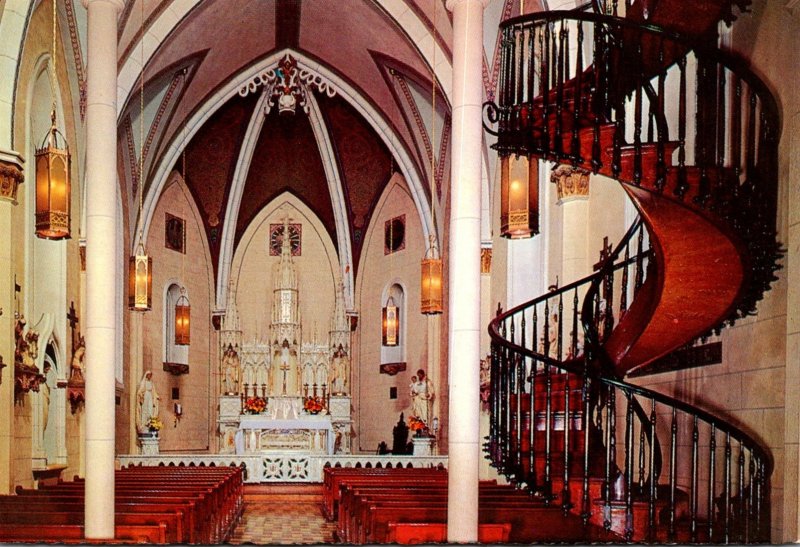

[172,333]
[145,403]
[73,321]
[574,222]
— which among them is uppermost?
[574,222]

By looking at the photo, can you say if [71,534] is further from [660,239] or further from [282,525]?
[282,525]

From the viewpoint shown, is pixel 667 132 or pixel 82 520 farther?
pixel 82 520

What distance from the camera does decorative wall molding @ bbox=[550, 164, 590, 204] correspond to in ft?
31.4

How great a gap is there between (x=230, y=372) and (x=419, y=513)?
12.6 metres

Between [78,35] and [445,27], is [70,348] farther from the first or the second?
[445,27]

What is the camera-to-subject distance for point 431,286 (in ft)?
42.4

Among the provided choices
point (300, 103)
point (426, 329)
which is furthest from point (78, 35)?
point (426, 329)

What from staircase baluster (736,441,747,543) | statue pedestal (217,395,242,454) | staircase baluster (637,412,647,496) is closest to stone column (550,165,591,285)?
staircase baluster (637,412,647,496)

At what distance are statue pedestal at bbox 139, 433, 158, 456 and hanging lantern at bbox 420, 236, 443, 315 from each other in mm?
5988

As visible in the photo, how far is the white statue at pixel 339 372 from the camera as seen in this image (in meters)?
18.9

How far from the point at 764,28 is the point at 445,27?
6.96 meters

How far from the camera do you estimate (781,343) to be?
5.65 meters

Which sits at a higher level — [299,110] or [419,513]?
[299,110]

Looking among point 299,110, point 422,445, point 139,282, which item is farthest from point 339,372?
point 139,282
